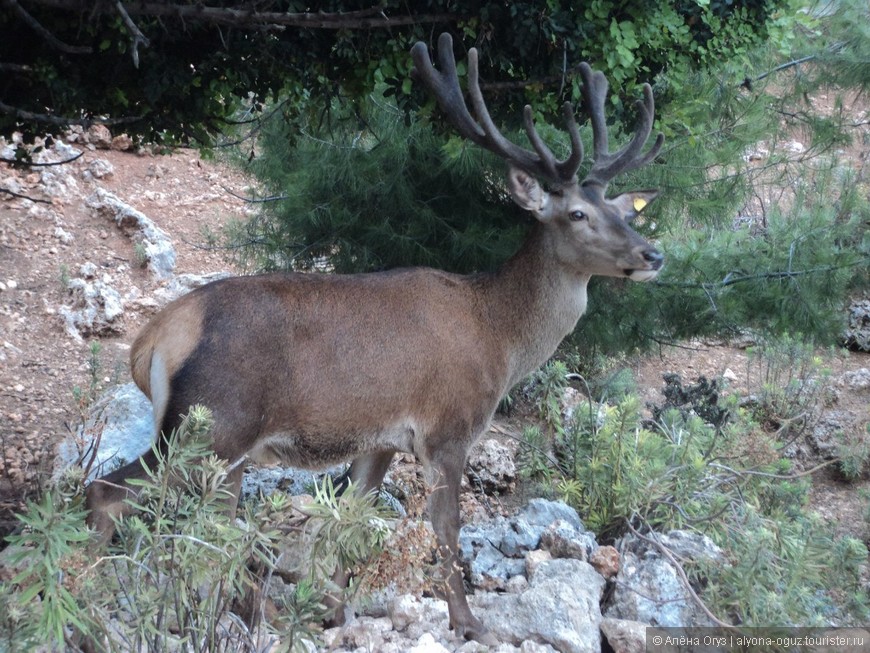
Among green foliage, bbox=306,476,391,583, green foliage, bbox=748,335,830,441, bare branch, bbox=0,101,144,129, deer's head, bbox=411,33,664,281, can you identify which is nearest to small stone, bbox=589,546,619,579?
deer's head, bbox=411,33,664,281

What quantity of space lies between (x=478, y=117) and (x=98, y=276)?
6.51 m

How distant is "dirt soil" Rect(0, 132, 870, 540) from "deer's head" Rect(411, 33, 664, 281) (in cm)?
265

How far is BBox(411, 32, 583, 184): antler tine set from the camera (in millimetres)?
5012

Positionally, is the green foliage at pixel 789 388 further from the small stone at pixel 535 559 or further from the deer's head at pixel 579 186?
the small stone at pixel 535 559

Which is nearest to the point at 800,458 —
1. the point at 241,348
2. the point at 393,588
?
the point at 393,588

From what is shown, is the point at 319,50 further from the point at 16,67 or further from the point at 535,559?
the point at 535,559

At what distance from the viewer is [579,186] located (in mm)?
5848

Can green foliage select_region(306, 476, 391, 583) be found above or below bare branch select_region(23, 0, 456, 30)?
below

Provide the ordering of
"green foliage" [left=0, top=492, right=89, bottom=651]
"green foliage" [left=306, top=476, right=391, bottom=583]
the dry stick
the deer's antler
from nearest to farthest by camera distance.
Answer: "green foliage" [left=0, top=492, right=89, bottom=651], "green foliage" [left=306, top=476, right=391, bottom=583], the dry stick, the deer's antler

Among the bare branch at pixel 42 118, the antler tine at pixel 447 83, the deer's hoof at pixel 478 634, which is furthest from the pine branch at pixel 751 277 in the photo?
the bare branch at pixel 42 118

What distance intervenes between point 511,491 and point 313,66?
3.96 m

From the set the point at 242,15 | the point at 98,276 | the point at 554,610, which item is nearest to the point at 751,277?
the point at 554,610

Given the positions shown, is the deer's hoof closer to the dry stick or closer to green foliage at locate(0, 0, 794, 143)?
the dry stick

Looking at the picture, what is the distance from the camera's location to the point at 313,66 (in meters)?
5.22
